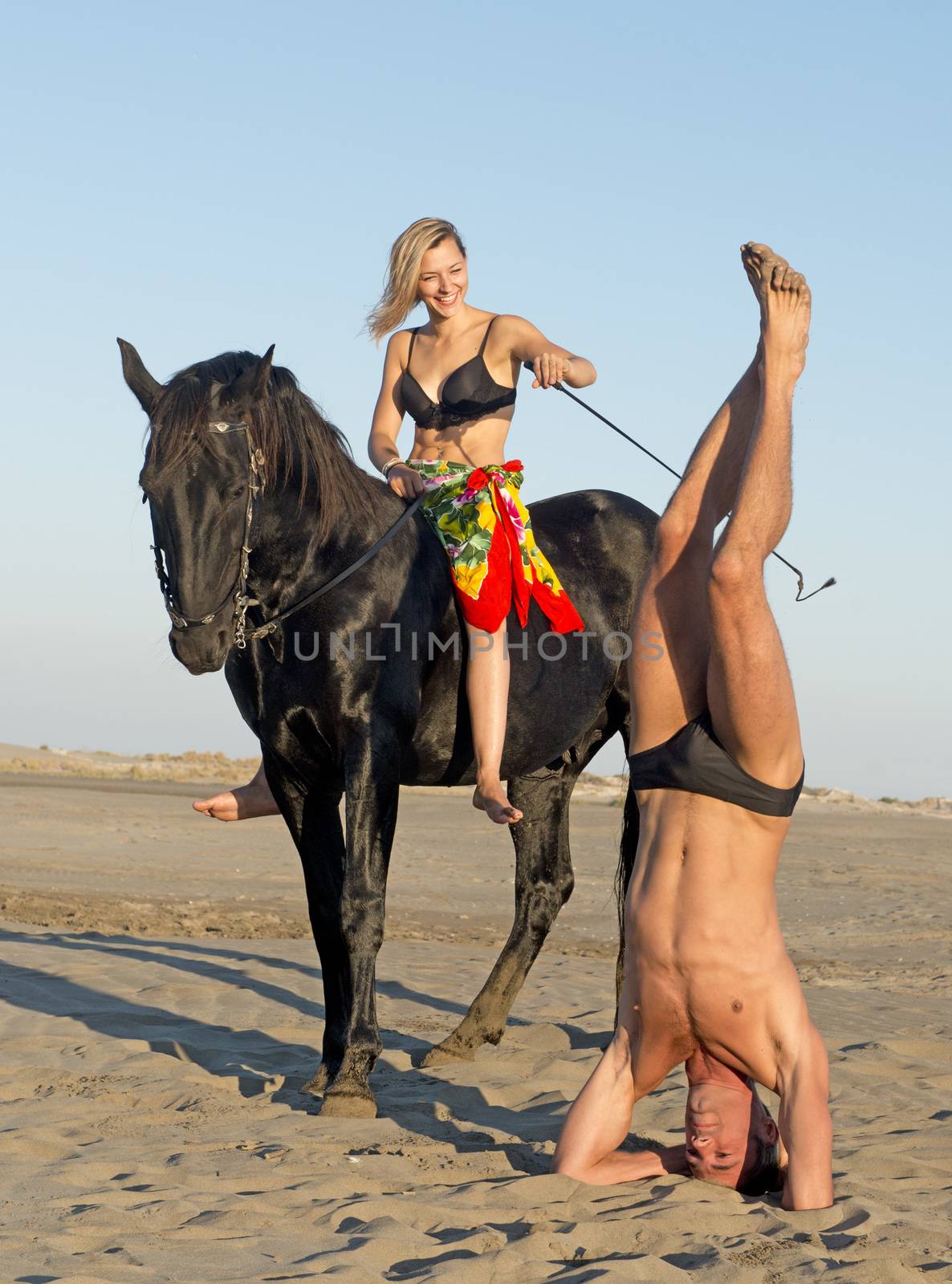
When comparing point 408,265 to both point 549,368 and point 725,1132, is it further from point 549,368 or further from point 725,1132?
point 725,1132

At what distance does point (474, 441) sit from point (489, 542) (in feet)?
1.98

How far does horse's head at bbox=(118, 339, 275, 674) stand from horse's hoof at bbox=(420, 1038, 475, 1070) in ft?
7.09

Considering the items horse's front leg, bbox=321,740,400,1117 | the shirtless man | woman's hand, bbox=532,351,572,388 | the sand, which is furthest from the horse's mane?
the sand

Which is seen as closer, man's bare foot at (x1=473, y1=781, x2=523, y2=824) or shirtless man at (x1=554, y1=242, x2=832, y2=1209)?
shirtless man at (x1=554, y1=242, x2=832, y2=1209)

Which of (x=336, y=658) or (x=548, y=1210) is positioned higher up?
(x=336, y=658)

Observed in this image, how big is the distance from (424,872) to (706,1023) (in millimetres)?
11711

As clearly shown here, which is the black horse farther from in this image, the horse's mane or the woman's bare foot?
the woman's bare foot

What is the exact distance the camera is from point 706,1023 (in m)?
3.63

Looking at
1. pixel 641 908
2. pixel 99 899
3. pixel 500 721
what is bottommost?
pixel 99 899

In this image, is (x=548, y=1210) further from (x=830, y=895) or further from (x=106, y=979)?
(x=830, y=895)

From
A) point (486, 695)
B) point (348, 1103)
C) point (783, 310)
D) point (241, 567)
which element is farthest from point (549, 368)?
point (348, 1103)

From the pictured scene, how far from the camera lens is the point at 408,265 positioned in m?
5.67

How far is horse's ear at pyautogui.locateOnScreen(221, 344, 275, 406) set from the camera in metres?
4.72

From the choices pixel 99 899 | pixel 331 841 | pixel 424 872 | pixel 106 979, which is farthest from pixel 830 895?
pixel 331 841
